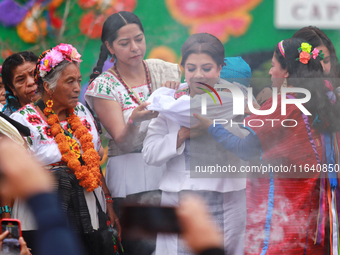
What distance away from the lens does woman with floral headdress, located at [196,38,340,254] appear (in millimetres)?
2387

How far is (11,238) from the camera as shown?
6.25ft

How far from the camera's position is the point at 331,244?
2.47 metres

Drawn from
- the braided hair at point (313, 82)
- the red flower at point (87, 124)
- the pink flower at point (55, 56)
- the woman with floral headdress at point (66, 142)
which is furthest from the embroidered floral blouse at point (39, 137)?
the braided hair at point (313, 82)

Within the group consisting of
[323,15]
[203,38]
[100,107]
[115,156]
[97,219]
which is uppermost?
[323,15]

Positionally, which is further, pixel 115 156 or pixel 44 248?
pixel 115 156

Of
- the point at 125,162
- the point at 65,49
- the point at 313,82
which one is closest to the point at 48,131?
the point at 65,49

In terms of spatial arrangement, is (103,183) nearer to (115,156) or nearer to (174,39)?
(115,156)

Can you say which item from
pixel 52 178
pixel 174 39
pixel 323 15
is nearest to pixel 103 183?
pixel 52 178

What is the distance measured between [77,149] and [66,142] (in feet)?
0.32

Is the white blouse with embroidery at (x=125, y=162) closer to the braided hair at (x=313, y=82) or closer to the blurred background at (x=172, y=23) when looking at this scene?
the blurred background at (x=172, y=23)

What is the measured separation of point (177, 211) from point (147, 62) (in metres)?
1.85

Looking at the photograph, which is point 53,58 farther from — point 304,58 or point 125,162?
point 304,58

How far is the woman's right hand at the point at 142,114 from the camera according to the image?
2627mm

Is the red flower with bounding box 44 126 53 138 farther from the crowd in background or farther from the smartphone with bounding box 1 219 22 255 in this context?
the smartphone with bounding box 1 219 22 255
